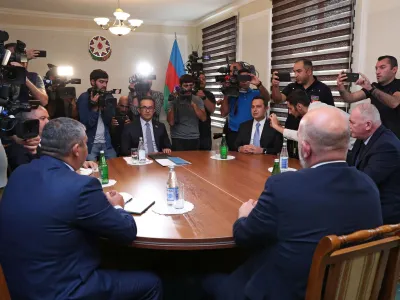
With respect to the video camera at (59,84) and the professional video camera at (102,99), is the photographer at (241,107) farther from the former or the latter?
the video camera at (59,84)

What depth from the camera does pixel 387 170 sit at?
2.08m

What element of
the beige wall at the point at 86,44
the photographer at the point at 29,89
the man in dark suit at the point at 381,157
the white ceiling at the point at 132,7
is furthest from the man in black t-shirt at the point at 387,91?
the beige wall at the point at 86,44

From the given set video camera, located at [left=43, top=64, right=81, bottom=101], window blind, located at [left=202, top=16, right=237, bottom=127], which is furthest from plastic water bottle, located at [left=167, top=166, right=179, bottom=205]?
window blind, located at [left=202, top=16, right=237, bottom=127]

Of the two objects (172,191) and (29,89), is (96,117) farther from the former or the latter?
(172,191)

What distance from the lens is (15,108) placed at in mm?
2162

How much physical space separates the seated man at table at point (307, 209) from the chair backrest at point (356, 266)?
0.07m

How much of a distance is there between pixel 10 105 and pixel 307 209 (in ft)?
6.13

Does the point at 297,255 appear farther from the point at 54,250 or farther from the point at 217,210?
the point at 54,250

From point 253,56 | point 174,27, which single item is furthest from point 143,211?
point 174,27

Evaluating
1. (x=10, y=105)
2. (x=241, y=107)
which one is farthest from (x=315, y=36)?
(x=10, y=105)

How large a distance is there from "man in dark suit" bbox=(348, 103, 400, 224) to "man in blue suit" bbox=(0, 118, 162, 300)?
1.50 m

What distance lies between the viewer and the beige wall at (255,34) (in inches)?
187

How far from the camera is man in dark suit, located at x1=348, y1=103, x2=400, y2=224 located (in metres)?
2.09

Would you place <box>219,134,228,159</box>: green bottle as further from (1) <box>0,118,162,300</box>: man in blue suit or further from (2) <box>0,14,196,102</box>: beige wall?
(2) <box>0,14,196,102</box>: beige wall
